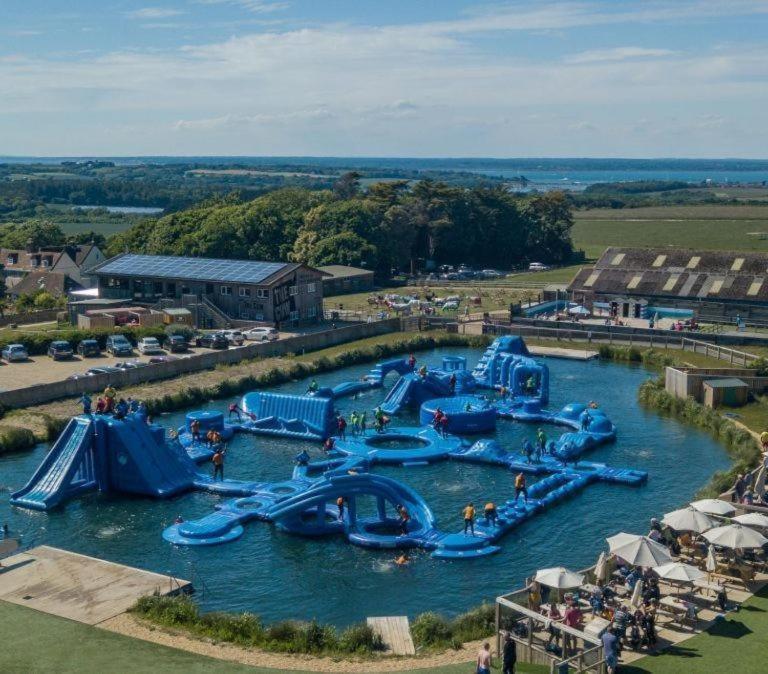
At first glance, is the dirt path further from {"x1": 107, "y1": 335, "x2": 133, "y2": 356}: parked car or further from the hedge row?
{"x1": 107, "y1": 335, "x2": 133, "y2": 356}: parked car

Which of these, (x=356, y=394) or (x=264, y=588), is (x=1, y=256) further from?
(x=264, y=588)

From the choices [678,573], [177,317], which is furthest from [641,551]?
[177,317]

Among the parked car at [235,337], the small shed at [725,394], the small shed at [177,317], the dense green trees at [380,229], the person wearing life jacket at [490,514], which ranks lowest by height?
the person wearing life jacket at [490,514]

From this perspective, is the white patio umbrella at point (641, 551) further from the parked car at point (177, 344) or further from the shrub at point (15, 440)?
the parked car at point (177, 344)

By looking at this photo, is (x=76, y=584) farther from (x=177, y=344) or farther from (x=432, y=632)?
(x=177, y=344)

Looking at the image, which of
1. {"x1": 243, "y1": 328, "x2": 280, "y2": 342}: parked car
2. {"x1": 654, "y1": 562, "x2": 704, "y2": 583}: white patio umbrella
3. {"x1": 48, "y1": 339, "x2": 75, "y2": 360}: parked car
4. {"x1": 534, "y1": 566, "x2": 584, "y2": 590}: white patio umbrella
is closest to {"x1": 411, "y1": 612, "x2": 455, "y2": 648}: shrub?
{"x1": 534, "y1": 566, "x2": 584, "y2": 590}: white patio umbrella

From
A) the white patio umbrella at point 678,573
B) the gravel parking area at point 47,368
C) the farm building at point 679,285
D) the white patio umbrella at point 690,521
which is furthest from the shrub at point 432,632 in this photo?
the farm building at point 679,285
